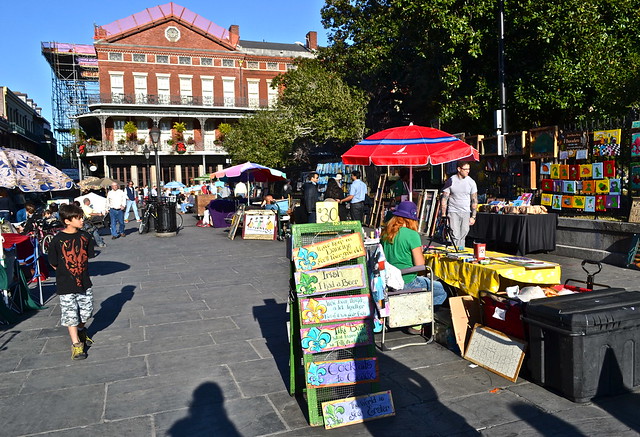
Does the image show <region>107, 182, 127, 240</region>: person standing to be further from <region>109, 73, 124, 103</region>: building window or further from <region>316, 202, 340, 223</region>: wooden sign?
<region>109, 73, 124, 103</region>: building window

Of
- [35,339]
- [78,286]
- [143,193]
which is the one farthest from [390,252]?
[143,193]

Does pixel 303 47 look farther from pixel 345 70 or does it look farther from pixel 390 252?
pixel 390 252

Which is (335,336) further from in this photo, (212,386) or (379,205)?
(379,205)

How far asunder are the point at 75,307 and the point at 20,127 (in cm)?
6568

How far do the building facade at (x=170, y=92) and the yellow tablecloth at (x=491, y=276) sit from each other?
4176 centimetres

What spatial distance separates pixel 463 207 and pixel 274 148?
25.5 metres

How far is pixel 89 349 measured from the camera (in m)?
5.93

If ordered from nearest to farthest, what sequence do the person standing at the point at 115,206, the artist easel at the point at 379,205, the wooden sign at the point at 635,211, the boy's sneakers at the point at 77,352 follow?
the boy's sneakers at the point at 77,352, the wooden sign at the point at 635,211, the artist easel at the point at 379,205, the person standing at the point at 115,206

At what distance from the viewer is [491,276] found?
5.52 meters

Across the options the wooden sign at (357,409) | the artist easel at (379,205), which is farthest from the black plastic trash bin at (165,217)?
the wooden sign at (357,409)

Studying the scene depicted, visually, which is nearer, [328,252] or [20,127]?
[328,252]

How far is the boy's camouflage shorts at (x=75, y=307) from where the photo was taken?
18.4ft

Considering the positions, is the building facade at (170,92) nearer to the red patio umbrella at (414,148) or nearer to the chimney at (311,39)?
the chimney at (311,39)

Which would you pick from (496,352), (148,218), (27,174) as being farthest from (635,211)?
(148,218)
